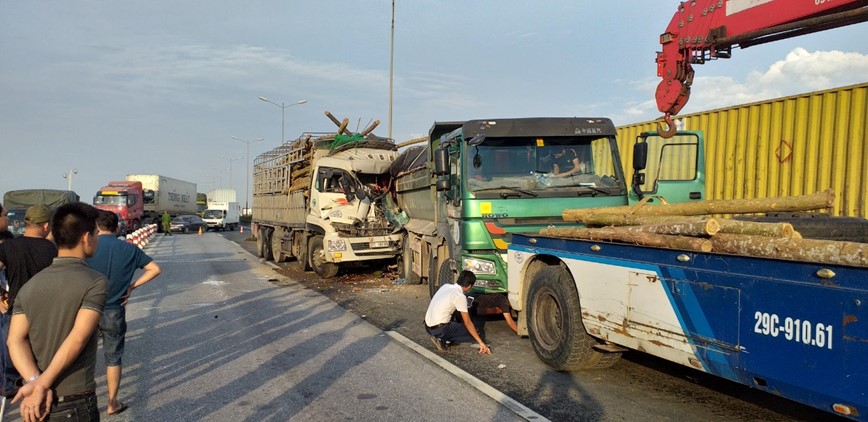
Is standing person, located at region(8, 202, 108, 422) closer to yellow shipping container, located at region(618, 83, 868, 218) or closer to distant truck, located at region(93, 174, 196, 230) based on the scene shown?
yellow shipping container, located at region(618, 83, 868, 218)

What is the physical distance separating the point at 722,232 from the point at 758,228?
25 cm

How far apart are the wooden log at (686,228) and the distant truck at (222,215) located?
4949cm

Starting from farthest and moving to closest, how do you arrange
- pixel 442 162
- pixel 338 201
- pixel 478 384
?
pixel 338 201 < pixel 442 162 < pixel 478 384

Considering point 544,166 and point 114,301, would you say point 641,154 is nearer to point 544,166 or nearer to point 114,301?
point 544,166

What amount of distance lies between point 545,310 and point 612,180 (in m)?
2.67

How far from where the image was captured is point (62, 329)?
3.08 m

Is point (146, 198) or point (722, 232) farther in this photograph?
point (146, 198)

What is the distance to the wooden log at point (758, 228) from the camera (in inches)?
167

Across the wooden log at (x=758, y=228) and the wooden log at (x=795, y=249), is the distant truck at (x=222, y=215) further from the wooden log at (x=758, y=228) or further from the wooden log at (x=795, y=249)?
the wooden log at (x=795, y=249)

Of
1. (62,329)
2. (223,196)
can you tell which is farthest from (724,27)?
(223,196)

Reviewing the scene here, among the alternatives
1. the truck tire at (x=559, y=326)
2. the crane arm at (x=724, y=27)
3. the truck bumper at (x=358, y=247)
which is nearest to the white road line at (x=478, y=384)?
the truck tire at (x=559, y=326)

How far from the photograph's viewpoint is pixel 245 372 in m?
6.83

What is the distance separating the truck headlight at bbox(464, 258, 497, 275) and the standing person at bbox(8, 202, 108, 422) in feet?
19.1

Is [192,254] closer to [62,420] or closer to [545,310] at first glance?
[545,310]
